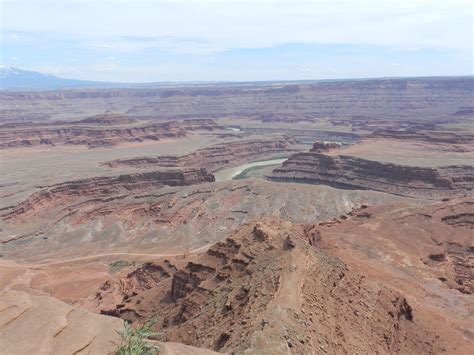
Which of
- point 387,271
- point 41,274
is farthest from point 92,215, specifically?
point 387,271

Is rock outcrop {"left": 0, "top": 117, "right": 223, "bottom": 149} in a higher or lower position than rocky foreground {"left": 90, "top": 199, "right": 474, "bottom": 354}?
lower

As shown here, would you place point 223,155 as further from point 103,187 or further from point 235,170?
point 103,187

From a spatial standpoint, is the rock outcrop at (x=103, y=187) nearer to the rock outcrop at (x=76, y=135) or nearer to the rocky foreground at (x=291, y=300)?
the rocky foreground at (x=291, y=300)

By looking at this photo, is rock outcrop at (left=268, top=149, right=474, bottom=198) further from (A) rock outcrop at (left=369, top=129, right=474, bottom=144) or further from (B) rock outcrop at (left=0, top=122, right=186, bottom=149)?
(B) rock outcrop at (left=0, top=122, right=186, bottom=149)

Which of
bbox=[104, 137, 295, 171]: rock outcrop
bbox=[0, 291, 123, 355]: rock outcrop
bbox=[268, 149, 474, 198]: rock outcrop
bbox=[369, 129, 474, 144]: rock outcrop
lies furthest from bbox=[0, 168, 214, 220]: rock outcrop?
bbox=[369, 129, 474, 144]: rock outcrop

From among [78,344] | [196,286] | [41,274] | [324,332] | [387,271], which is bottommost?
[41,274]

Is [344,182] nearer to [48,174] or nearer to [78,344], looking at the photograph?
[48,174]

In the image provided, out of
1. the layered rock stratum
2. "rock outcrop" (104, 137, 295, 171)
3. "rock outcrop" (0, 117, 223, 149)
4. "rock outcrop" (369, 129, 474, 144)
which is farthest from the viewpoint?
"rock outcrop" (0, 117, 223, 149)

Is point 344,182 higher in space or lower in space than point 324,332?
lower
